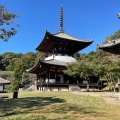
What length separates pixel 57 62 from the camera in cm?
3853

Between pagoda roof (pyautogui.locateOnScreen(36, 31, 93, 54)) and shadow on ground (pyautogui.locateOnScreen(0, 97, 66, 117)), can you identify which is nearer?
shadow on ground (pyautogui.locateOnScreen(0, 97, 66, 117))

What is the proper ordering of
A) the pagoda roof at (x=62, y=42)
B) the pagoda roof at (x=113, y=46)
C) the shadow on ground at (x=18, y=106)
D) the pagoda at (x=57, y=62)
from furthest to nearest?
the pagoda roof at (x=62, y=42)
the pagoda at (x=57, y=62)
the pagoda roof at (x=113, y=46)
the shadow on ground at (x=18, y=106)

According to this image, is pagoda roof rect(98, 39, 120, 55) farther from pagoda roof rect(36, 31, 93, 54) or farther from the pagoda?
pagoda roof rect(36, 31, 93, 54)

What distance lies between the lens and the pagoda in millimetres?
36531

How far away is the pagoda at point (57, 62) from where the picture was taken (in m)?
36.5

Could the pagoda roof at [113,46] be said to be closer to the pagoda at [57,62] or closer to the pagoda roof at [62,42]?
→ the pagoda at [57,62]

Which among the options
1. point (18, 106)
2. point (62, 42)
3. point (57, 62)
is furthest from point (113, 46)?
point (62, 42)

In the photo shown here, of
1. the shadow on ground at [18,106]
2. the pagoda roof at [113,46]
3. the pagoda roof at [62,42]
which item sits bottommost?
the shadow on ground at [18,106]

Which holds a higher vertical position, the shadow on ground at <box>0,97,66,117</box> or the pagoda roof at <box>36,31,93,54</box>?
the pagoda roof at <box>36,31,93,54</box>

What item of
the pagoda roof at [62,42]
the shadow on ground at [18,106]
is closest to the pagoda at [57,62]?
the pagoda roof at [62,42]

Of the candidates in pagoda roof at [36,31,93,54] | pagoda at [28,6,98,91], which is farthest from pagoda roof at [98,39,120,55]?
pagoda roof at [36,31,93,54]

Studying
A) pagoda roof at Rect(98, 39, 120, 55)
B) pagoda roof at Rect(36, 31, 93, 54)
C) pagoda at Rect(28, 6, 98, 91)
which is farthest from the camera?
pagoda roof at Rect(36, 31, 93, 54)

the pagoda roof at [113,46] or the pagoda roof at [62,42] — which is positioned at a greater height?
the pagoda roof at [62,42]

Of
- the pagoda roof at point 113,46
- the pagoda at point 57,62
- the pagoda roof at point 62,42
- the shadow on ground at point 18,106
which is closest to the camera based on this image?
the shadow on ground at point 18,106
